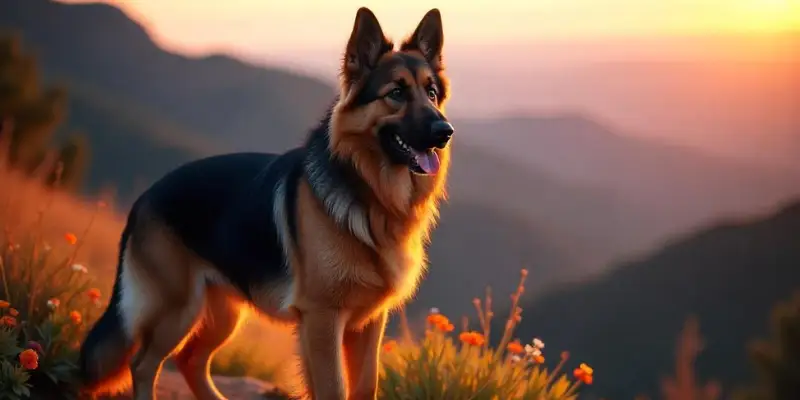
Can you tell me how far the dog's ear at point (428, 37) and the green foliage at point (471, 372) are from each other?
5.57ft

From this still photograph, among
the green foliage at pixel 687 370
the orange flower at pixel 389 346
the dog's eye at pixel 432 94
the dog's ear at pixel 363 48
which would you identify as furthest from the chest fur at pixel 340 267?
the green foliage at pixel 687 370

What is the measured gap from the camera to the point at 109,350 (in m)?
5.27

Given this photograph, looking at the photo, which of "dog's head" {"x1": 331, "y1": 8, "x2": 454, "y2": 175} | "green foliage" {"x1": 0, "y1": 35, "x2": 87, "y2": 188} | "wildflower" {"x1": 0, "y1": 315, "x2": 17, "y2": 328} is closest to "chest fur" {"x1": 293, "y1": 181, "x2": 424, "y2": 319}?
"dog's head" {"x1": 331, "y1": 8, "x2": 454, "y2": 175}

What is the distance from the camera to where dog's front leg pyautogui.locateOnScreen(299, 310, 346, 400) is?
14.7 ft

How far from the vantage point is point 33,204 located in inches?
310

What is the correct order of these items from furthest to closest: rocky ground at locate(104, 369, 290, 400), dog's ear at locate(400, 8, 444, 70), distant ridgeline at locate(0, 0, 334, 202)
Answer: distant ridgeline at locate(0, 0, 334, 202) → rocky ground at locate(104, 369, 290, 400) → dog's ear at locate(400, 8, 444, 70)

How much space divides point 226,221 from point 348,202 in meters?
0.93

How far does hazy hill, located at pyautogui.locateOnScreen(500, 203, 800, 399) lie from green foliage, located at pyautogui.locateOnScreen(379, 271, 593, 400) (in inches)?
659

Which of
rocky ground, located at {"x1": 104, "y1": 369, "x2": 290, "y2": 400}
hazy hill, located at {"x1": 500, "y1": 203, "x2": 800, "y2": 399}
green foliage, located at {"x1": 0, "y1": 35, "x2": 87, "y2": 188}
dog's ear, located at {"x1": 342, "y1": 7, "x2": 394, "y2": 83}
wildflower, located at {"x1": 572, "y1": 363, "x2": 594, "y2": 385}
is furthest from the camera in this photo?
hazy hill, located at {"x1": 500, "y1": 203, "x2": 800, "y2": 399}

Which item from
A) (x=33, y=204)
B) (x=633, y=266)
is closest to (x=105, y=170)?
(x=633, y=266)

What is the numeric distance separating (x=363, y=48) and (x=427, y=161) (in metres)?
0.72

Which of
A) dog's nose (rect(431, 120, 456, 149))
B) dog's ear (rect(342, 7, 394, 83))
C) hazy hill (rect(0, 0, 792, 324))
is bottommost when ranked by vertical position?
hazy hill (rect(0, 0, 792, 324))

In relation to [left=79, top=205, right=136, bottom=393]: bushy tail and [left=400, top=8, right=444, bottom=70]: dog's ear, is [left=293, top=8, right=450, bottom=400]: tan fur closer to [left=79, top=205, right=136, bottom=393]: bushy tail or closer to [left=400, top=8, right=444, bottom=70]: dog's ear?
[left=400, top=8, right=444, bottom=70]: dog's ear

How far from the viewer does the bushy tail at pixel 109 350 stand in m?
5.27
